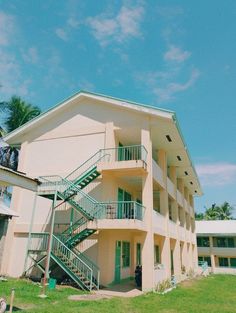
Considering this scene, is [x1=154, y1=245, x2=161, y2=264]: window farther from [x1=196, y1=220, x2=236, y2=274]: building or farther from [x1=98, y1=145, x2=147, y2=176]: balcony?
[x1=196, y1=220, x2=236, y2=274]: building

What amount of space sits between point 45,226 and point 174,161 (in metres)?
12.4

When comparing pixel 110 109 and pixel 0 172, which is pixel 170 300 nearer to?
pixel 0 172

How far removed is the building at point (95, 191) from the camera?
15077 millimetres

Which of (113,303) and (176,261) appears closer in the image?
(113,303)

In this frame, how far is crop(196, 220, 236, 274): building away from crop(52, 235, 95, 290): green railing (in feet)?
85.2

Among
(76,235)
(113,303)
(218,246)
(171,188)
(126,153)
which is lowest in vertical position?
(113,303)

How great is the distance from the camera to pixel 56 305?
10258mm

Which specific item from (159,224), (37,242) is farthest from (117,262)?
(37,242)

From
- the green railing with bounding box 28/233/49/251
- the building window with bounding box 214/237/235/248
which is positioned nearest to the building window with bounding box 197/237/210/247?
the building window with bounding box 214/237/235/248

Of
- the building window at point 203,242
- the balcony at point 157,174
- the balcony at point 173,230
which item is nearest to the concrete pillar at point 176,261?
the balcony at point 173,230

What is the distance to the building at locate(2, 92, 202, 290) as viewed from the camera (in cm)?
1508

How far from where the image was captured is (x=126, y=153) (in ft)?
63.0

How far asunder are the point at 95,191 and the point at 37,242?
4.87 m

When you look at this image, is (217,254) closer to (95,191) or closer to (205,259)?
(205,259)
